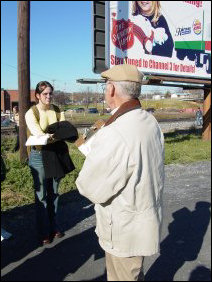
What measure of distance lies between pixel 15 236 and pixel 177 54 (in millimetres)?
9377

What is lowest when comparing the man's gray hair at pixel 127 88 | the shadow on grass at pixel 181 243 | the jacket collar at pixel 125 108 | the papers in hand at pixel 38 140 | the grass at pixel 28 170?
the shadow on grass at pixel 181 243

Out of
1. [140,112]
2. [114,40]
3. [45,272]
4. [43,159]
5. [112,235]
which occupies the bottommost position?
[45,272]

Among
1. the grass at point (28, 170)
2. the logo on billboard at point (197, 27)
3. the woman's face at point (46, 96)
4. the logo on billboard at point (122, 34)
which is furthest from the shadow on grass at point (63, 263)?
the logo on billboard at point (197, 27)

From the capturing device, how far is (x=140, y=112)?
2367 mm

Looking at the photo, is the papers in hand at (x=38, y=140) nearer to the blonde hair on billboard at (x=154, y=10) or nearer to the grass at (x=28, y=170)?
the grass at (x=28, y=170)

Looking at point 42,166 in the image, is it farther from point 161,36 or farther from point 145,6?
point 161,36

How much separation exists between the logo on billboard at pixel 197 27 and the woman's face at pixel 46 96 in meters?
9.97

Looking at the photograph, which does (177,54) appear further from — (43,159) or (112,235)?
(112,235)

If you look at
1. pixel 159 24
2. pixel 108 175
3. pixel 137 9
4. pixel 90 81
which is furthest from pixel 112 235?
pixel 159 24

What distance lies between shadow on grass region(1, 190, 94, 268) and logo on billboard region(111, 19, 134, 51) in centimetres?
514

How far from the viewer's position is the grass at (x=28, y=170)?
5.95 metres

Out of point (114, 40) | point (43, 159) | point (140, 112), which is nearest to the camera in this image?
point (140, 112)

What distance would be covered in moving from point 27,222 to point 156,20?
8.40m

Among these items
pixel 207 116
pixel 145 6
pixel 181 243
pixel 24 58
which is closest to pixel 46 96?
pixel 181 243
